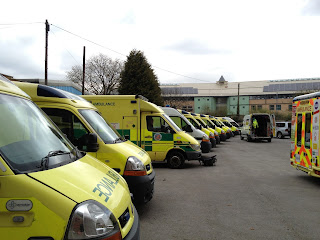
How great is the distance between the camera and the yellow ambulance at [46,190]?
2.11 metres

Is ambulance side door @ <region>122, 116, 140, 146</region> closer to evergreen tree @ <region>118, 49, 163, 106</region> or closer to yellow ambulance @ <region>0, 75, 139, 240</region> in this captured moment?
yellow ambulance @ <region>0, 75, 139, 240</region>

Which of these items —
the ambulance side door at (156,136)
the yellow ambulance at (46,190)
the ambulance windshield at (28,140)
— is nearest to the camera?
the yellow ambulance at (46,190)

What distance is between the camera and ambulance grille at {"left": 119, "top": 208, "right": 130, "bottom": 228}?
2641 millimetres

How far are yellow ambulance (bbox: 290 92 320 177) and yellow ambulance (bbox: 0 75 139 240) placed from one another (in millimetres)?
6757

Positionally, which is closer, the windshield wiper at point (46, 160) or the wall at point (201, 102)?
the windshield wiper at point (46, 160)

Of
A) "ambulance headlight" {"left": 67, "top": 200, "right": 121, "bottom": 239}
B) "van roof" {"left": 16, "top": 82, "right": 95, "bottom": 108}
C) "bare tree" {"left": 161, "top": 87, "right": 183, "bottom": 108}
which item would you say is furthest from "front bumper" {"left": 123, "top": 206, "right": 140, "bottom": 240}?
"bare tree" {"left": 161, "top": 87, "right": 183, "bottom": 108}

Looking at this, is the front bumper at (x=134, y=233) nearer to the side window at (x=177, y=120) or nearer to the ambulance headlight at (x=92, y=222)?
the ambulance headlight at (x=92, y=222)

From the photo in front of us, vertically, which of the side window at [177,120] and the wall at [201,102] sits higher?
the wall at [201,102]

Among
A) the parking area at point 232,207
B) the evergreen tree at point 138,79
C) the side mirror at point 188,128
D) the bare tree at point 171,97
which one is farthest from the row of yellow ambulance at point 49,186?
the bare tree at point 171,97

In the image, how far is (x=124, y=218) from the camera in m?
2.75

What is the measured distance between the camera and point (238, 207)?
→ 19.7ft

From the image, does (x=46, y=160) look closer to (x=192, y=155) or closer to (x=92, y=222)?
(x=92, y=222)

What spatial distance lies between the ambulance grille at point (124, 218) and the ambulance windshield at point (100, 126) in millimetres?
2871

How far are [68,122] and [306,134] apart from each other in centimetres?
690
